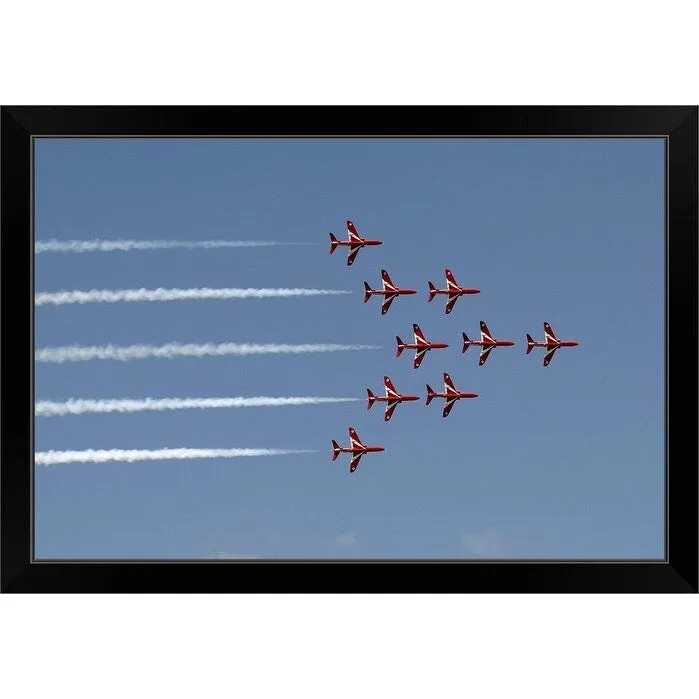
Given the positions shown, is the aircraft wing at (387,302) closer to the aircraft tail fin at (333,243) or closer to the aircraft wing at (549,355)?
the aircraft tail fin at (333,243)

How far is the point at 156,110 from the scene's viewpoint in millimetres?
38438

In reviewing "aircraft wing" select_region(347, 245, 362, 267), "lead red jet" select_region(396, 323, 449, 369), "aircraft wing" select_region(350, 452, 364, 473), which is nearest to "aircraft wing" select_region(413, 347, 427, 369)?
"lead red jet" select_region(396, 323, 449, 369)

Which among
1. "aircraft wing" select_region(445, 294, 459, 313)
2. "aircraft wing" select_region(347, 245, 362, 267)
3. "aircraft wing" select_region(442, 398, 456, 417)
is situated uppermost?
"aircraft wing" select_region(347, 245, 362, 267)

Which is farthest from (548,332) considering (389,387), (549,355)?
(389,387)

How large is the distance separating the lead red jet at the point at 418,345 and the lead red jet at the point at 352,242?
10.8 feet

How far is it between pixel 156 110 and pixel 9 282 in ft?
21.9

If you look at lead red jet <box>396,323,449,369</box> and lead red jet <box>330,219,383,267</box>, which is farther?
lead red jet <box>396,323,449,369</box>

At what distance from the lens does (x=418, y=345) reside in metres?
46.8

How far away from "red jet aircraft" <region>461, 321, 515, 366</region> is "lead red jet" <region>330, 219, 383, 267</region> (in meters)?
5.13

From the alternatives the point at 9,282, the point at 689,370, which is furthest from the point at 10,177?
the point at 689,370

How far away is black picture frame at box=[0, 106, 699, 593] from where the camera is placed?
37.9 m

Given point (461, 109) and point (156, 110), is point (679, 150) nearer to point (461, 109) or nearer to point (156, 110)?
point (461, 109)

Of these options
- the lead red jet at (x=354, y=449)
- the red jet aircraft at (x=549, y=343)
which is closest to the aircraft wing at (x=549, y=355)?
the red jet aircraft at (x=549, y=343)

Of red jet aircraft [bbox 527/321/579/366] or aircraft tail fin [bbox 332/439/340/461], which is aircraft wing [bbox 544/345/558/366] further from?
aircraft tail fin [bbox 332/439/340/461]
